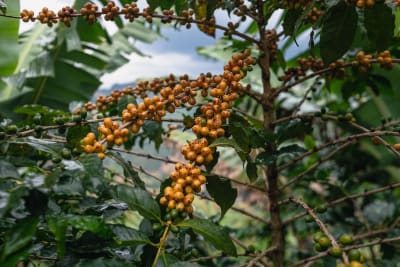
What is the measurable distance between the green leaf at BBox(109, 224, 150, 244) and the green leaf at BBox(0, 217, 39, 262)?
147 millimetres

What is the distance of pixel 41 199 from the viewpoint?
1.90 feet

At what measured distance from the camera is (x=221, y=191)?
917 millimetres

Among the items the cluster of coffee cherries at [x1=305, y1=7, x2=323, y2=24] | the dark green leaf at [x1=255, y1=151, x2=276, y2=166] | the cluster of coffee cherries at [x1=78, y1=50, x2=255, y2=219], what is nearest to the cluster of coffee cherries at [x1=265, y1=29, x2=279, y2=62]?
the cluster of coffee cherries at [x1=305, y1=7, x2=323, y2=24]

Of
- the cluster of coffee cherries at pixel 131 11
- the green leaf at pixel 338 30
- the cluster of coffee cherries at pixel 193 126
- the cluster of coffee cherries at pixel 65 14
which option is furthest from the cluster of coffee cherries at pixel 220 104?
the cluster of coffee cherries at pixel 65 14

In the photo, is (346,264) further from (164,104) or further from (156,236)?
(164,104)

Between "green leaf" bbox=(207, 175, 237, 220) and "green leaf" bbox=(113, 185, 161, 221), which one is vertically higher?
"green leaf" bbox=(207, 175, 237, 220)

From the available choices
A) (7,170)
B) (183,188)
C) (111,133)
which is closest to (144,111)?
(111,133)

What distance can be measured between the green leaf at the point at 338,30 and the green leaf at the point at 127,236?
61 cm

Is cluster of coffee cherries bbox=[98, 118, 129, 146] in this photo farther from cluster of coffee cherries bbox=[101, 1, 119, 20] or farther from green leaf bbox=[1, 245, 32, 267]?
cluster of coffee cherries bbox=[101, 1, 119, 20]

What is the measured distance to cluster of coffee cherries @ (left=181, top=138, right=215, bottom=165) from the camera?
78 cm

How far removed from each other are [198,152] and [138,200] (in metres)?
0.15

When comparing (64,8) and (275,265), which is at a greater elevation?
(64,8)

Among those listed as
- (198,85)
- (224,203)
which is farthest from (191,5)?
(224,203)

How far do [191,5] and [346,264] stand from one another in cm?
97
